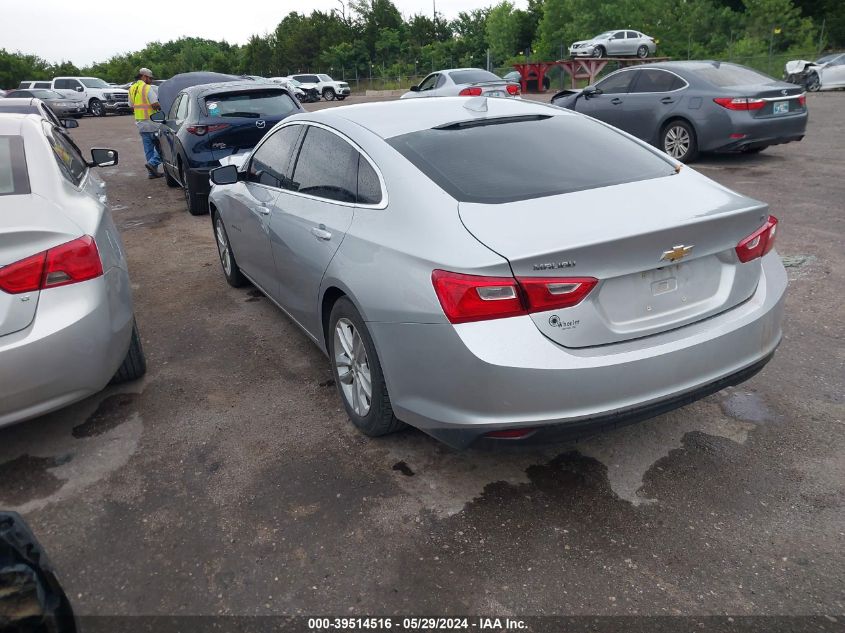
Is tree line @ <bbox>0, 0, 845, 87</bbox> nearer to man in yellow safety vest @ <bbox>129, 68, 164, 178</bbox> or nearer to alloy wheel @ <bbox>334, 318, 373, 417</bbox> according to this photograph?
man in yellow safety vest @ <bbox>129, 68, 164, 178</bbox>

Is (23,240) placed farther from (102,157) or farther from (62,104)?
(62,104)

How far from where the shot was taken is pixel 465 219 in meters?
2.78

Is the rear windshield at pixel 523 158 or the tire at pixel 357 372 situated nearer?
the rear windshield at pixel 523 158

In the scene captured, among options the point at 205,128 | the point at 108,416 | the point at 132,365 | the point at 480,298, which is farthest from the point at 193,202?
the point at 480,298

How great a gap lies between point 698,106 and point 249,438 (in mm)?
8680

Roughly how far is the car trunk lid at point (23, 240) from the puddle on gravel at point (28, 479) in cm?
76

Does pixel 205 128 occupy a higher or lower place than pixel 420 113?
lower

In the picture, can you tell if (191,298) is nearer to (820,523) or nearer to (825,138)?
(820,523)

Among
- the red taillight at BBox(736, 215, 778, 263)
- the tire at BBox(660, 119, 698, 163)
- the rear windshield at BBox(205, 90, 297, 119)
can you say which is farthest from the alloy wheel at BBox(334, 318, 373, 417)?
the tire at BBox(660, 119, 698, 163)

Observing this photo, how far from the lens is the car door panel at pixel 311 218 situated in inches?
137

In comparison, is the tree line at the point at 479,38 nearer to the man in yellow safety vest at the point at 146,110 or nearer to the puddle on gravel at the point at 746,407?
the man in yellow safety vest at the point at 146,110

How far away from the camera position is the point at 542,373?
2.53 m

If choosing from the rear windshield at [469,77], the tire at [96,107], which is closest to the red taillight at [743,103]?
the rear windshield at [469,77]

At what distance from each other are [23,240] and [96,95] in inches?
1428
